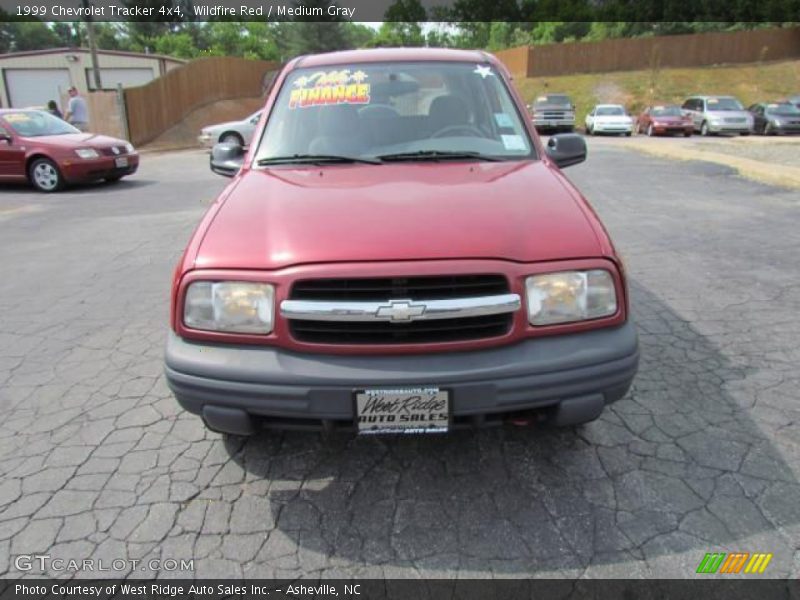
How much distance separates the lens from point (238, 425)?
231 cm

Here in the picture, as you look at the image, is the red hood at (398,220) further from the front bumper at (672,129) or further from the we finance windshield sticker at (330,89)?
the front bumper at (672,129)

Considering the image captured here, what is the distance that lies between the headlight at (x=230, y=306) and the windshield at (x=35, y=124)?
1099 cm

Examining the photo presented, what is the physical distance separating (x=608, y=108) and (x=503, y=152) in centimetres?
2499

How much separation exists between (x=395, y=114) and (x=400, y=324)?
1686 millimetres

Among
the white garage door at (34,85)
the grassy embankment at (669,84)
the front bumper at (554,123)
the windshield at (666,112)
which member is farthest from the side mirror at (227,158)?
the white garage door at (34,85)

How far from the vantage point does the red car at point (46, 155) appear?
10.9m

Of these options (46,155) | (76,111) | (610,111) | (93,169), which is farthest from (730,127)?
(46,155)

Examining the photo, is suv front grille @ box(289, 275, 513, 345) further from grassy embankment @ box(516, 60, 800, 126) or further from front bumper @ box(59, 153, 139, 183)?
grassy embankment @ box(516, 60, 800, 126)

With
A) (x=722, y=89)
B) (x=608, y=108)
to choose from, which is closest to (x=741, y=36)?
(x=722, y=89)

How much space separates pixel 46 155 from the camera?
10.9m

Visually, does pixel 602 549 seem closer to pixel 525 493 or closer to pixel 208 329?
pixel 525 493

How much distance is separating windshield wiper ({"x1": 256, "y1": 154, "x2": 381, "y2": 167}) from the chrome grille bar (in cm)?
120

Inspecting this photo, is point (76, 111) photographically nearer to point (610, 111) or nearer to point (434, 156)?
point (434, 156)

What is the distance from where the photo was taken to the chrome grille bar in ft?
7.14
